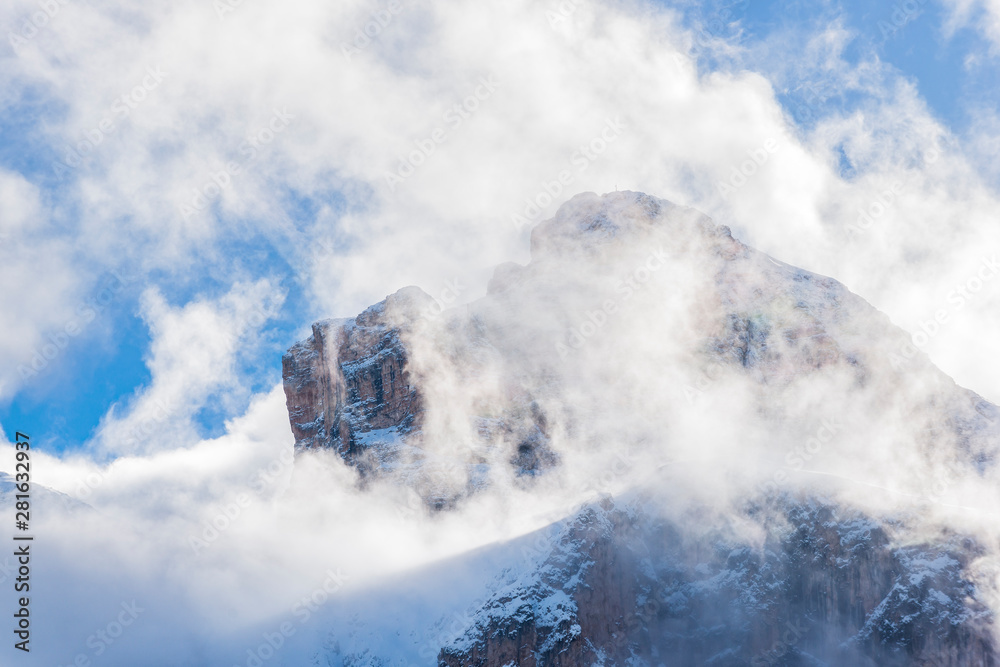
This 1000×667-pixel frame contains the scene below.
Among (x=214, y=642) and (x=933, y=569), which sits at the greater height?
(x=214, y=642)

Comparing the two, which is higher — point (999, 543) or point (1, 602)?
point (1, 602)

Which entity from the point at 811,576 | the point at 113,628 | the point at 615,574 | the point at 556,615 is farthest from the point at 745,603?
the point at 113,628

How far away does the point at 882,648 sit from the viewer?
154 meters

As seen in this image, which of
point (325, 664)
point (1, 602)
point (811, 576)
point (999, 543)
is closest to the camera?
point (999, 543)

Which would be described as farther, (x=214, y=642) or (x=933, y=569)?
(x=214, y=642)

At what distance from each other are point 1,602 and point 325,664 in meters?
69.2

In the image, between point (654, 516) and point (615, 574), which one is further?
point (654, 516)

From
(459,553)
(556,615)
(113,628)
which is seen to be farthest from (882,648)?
(113,628)

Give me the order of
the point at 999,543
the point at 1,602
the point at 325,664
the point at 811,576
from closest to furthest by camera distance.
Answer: the point at 999,543
the point at 811,576
the point at 325,664
the point at 1,602

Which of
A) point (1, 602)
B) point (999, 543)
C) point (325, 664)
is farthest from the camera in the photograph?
point (1, 602)

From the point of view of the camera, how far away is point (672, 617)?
571 ft

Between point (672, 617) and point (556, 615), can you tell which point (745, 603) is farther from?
point (556, 615)

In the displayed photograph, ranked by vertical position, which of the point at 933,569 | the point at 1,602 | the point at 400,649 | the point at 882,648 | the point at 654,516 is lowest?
the point at 882,648

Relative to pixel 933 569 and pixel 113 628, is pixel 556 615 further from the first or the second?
pixel 113 628
